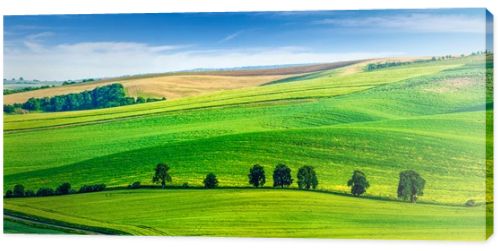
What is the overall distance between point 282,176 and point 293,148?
0.31m

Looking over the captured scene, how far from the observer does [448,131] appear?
10797mm

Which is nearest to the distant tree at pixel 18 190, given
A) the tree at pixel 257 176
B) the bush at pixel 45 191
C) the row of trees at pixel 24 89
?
the bush at pixel 45 191

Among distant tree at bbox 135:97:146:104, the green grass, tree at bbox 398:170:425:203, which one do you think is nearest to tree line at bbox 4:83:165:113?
distant tree at bbox 135:97:146:104

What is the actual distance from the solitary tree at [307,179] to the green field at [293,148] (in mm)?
73

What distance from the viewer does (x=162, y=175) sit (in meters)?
11.4

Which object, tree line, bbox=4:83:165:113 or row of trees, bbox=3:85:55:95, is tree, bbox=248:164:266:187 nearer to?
tree line, bbox=4:83:165:113

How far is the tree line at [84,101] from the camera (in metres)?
11.8

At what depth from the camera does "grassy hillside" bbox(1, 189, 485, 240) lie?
1078cm

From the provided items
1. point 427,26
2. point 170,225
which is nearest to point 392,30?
point 427,26

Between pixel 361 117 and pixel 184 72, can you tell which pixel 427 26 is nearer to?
pixel 361 117

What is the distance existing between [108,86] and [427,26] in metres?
3.50

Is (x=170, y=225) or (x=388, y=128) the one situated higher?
(x=388, y=128)

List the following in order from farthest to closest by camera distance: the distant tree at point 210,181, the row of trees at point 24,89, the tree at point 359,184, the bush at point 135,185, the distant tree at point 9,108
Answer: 1. the distant tree at point 9,108
2. the row of trees at point 24,89
3. the bush at point 135,185
4. the distant tree at point 210,181
5. the tree at point 359,184

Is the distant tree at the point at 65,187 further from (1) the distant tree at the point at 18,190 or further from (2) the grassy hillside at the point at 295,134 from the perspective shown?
(1) the distant tree at the point at 18,190
